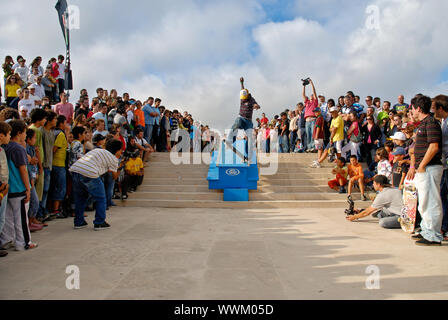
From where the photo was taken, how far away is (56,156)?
6602 millimetres

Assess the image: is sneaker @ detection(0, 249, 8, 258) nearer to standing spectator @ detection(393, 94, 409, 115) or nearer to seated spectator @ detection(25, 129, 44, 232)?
seated spectator @ detection(25, 129, 44, 232)

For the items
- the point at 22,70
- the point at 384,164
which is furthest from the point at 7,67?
the point at 384,164

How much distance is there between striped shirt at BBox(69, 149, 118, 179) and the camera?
18.2 ft

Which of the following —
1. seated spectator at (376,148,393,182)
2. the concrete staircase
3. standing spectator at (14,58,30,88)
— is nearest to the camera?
seated spectator at (376,148,393,182)

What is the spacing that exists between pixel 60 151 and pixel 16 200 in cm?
231

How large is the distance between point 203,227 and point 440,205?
367cm

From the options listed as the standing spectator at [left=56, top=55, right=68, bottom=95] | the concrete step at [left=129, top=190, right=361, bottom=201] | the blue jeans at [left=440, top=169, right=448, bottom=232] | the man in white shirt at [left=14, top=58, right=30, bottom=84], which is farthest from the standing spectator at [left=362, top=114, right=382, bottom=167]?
the man in white shirt at [left=14, top=58, right=30, bottom=84]

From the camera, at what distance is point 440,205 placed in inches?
185

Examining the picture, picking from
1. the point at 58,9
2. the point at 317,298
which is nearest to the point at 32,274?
the point at 317,298

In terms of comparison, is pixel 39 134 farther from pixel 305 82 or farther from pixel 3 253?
pixel 305 82

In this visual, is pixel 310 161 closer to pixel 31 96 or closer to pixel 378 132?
pixel 378 132

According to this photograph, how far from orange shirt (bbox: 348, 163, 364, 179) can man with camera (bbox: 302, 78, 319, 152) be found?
147 inches

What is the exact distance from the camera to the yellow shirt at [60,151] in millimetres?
6582

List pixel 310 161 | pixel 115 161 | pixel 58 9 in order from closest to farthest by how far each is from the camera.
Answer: pixel 115 161, pixel 310 161, pixel 58 9
